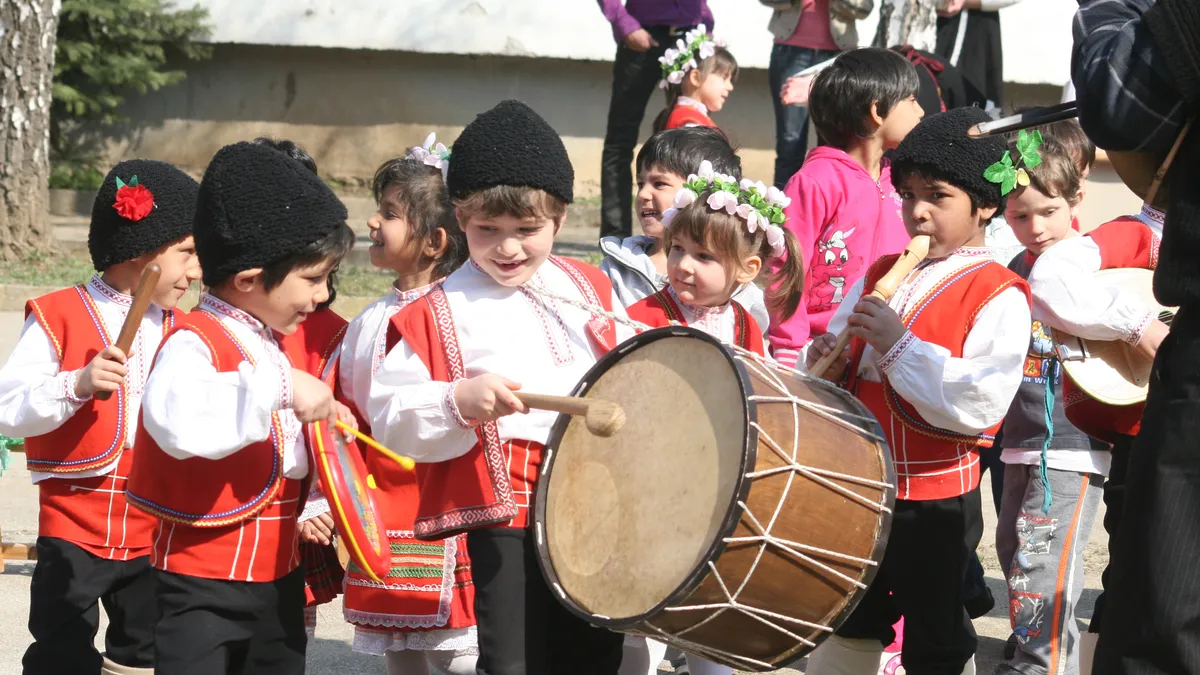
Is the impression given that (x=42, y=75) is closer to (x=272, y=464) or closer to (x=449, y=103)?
(x=449, y=103)

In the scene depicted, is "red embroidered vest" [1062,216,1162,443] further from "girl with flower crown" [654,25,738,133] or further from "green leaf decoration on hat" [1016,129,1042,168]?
"girl with flower crown" [654,25,738,133]

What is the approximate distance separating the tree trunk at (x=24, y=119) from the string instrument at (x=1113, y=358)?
7462mm

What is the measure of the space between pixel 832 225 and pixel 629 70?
14.0 ft

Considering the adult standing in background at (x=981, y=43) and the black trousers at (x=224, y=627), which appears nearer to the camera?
the black trousers at (x=224, y=627)

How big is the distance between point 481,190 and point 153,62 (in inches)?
379

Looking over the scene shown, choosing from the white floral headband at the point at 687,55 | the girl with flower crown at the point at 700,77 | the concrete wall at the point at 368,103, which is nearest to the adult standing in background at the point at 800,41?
Result: the white floral headband at the point at 687,55

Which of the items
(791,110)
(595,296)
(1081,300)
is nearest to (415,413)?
(595,296)

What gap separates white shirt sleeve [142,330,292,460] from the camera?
3072mm

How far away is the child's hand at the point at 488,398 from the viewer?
3088 millimetres

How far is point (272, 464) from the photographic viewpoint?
329cm

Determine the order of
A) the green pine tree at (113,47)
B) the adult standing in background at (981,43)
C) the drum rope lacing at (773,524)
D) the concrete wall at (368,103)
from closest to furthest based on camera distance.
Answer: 1. the drum rope lacing at (773,524)
2. the adult standing in background at (981,43)
3. the green pine tree at (113,47)
4. the concrete wall at (368,103)

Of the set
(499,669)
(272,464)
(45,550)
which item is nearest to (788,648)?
(499,669)

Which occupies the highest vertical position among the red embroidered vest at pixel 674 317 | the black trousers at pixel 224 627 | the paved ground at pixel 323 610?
the red embroidered vest at pixel 674 317

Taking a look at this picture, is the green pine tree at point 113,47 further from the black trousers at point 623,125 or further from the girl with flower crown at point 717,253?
the girl with flower crown at point 717,253
